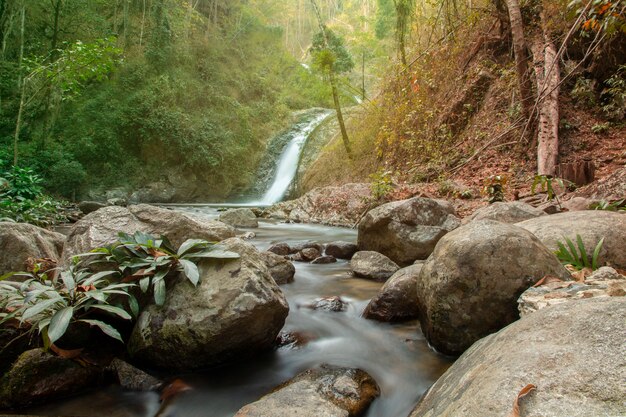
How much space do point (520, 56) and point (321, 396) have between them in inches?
289

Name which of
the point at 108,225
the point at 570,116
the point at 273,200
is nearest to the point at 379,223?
the point at 108,225

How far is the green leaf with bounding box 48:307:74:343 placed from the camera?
2.01 metres

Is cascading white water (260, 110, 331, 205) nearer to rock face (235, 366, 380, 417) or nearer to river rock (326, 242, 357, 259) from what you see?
river rock (326, 242, 357, 259)

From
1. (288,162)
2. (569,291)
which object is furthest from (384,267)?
(288,162)

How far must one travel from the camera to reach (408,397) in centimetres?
227

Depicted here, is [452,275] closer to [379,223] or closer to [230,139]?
[379,223]

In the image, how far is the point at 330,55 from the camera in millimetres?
12227

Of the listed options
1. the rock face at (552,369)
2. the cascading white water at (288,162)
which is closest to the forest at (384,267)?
the rock face at (552,369)

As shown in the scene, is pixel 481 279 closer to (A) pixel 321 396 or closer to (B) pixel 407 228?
(A) pixel 321 396

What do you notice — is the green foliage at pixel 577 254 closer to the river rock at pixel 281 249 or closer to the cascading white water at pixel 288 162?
the river rock at pixel 281 249

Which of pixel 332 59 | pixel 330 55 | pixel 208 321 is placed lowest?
pixel 208 321

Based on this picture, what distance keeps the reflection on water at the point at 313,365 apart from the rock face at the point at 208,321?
0.15 meters

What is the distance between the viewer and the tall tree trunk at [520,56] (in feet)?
21.6

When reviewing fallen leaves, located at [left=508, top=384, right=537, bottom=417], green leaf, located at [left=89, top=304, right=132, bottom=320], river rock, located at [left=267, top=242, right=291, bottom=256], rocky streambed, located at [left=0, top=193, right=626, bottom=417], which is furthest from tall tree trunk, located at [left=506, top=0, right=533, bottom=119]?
green leaf, located at [left=89, top=304, right=132, bottom=320]
